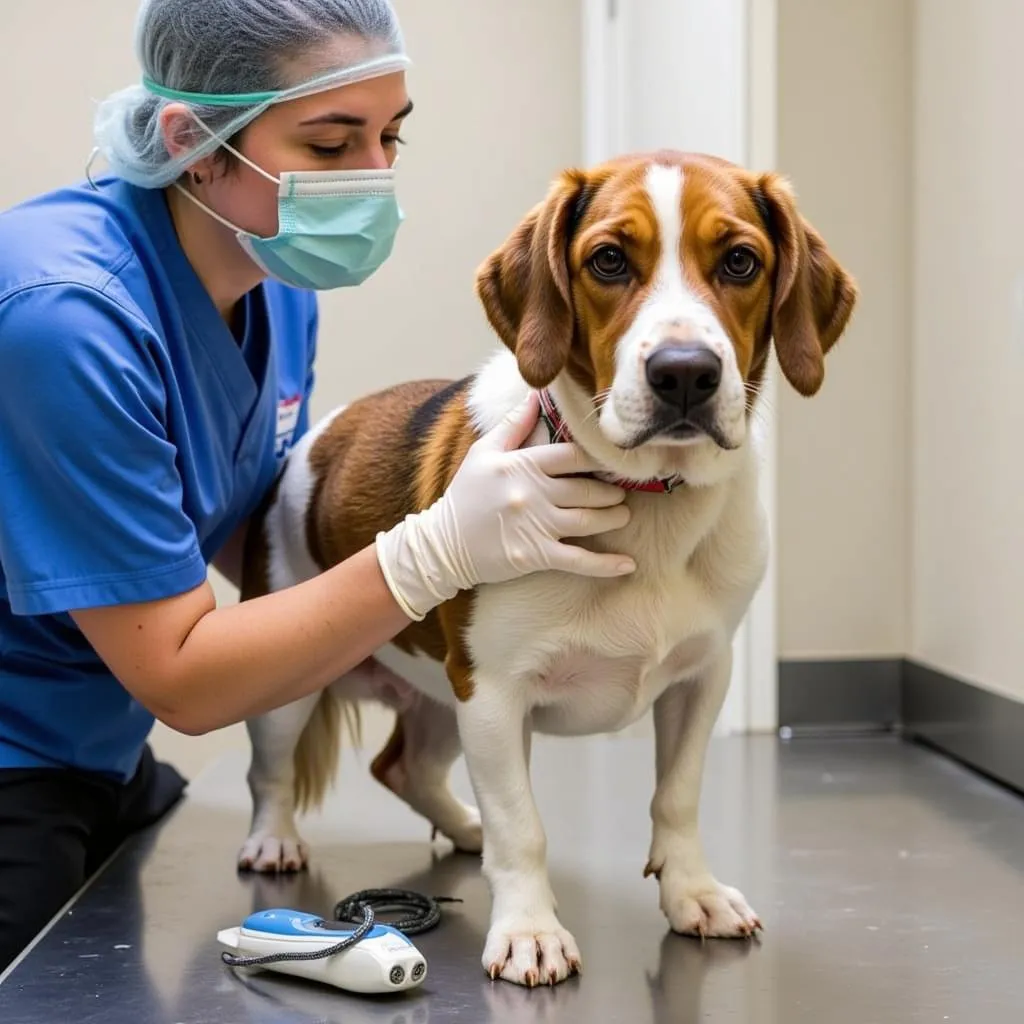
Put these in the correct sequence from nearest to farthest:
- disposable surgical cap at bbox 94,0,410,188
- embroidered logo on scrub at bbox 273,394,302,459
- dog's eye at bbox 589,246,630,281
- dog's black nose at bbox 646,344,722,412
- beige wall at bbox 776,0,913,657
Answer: dog's black nose at bbox 646,344,722,412 < dog's eye at bbox 589,246,630,281 < disposable surgical cap at bbox 94,0,410,188 < embroidered logo on scrub at bbox 273,394,302,459 < beige wall at bbox 776,0,913,657

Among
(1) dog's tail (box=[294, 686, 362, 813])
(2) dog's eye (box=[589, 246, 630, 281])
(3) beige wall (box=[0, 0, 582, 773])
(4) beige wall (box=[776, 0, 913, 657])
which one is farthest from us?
(3) beige wall (box=[0, 0, 582, 773])

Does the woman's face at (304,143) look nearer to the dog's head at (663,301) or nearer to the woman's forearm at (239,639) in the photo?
the dog's head at (663,301)

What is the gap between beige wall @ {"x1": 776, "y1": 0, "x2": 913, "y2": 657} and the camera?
2389 mm

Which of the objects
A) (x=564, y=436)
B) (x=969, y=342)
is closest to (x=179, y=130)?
(x=564, y=436)

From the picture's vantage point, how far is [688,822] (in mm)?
1401

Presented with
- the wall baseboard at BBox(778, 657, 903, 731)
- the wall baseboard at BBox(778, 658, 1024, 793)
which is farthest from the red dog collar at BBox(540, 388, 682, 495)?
the wall baseboard at BBox(778, 657, 903, 731)

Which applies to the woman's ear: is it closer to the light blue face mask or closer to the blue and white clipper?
the light blue face mask

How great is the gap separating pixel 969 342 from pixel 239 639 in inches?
53.2

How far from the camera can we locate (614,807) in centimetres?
189

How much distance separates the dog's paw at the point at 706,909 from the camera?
134 centimetres

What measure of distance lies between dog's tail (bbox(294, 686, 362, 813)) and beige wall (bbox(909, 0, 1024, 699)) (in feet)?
3.32

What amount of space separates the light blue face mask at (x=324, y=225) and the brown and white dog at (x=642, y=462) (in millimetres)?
257

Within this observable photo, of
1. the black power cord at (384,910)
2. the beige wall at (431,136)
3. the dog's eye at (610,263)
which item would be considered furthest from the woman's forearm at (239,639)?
the beige wall at (431,136)

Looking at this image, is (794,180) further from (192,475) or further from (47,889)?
(47,889)
